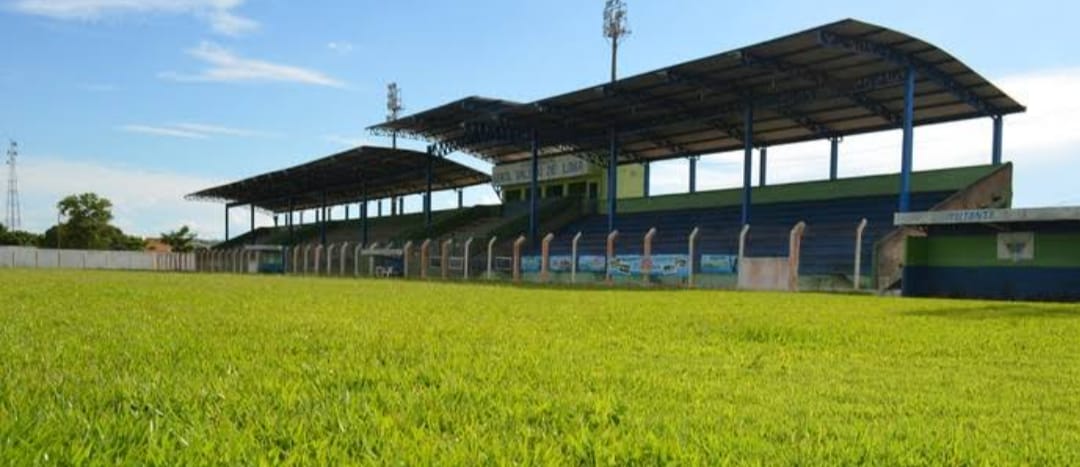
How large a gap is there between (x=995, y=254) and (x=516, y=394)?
2403 cm

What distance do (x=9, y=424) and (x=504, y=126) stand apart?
4544 centimetres

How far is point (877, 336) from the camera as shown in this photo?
9.23 m

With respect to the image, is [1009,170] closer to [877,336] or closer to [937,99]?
[937,99]

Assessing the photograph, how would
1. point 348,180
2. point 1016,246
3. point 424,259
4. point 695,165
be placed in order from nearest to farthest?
point 1016,246 → point 424,259 → point 695,165 → point 348,180

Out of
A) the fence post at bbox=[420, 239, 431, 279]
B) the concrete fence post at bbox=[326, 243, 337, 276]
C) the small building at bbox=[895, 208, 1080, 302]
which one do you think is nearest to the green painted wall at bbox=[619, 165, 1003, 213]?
the small building at bbox=[895, 208, 1080, 302]

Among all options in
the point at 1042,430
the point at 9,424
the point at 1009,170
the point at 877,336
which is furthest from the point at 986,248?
the point at 9,424

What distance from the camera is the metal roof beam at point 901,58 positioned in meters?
29.3

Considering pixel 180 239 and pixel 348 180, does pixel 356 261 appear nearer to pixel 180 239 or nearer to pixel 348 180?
pixel 348 180

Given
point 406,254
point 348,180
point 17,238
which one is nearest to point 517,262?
point 406,254

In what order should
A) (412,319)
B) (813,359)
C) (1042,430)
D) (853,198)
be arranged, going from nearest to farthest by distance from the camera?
(1042,430) → (813,359) → (412,319) → (853,198)

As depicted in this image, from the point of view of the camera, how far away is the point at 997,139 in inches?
1352

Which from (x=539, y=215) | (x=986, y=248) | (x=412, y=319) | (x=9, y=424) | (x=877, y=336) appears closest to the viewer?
(x=9, y=424)

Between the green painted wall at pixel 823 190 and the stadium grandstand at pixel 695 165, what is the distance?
0.23 ft

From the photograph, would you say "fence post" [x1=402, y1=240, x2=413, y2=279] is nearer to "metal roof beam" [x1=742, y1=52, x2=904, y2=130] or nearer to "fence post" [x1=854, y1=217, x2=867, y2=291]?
"metal roof beam" [x1=742, y1=52, x2=904, y2=130]
